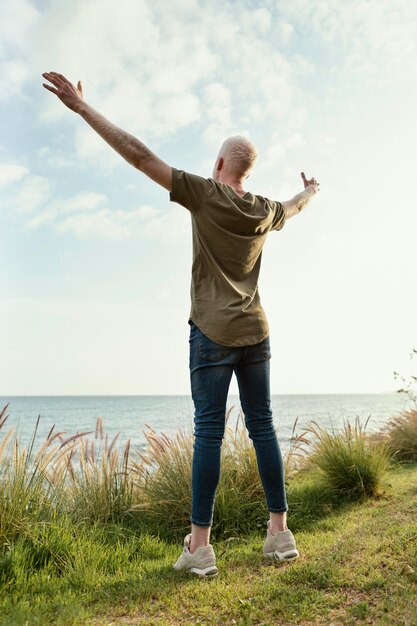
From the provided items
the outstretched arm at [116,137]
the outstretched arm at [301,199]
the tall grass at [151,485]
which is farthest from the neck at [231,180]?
the tall grass at [151,485]

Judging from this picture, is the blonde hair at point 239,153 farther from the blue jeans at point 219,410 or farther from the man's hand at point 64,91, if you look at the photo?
the blue jeans at point 219,410

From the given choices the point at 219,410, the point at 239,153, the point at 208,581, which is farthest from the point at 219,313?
the point at 208,581

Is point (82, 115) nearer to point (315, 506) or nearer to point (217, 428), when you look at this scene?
point (217, 428)

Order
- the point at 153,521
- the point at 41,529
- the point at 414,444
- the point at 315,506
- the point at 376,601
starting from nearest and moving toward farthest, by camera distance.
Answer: the point at 376,601 < the point at 41,529 < the point at 153,521 < the point at 315,506 < the point at 414,444

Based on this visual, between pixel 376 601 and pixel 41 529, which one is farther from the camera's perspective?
pixel 41 529

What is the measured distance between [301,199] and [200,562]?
2.33m

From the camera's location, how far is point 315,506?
445 cm

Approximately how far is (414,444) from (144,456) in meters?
4.18

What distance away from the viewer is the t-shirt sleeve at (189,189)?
2633 mm

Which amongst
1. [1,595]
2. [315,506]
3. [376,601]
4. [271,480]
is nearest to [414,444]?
[315,506]

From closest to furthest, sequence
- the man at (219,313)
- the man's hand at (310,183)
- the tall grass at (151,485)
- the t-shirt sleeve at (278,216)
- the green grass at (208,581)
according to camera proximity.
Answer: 1. the green grass at (208,581)
2. the man at (219,313)
3. the t-shirt sleeve at (278,216)
4. the tall grass at (151,485)
5. the man's hand at (310,183)

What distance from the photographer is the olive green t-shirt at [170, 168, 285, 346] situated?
8.96ft

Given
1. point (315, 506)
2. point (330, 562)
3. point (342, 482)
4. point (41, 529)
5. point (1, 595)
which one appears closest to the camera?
point (1, 595)

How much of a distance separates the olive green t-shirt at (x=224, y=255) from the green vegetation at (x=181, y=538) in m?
1.22
